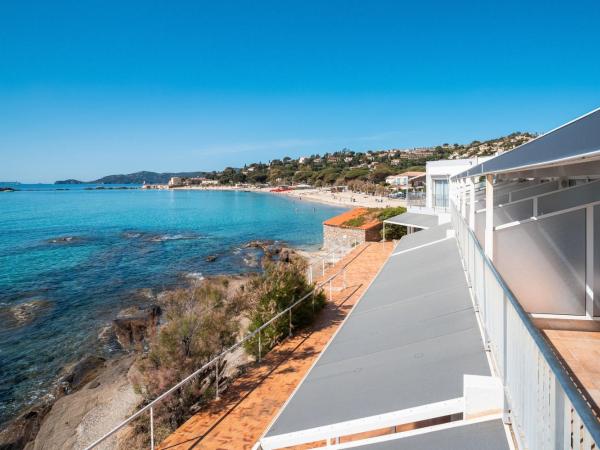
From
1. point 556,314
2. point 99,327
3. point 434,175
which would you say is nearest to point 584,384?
point 556,314

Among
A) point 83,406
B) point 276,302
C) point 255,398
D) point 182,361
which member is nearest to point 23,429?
point 83,406

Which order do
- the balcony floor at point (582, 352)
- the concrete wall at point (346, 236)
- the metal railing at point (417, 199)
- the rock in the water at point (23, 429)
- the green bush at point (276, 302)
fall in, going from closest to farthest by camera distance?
the balcony floor at point (582, 352) → the rock in the water at point (23, 429) → the green bush at point (276, 302) → the metal railing at point (417, 199) → the concrete wall at point (346, 236)

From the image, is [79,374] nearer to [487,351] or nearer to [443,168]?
[487,351]

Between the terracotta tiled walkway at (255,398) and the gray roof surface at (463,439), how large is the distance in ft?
14.6

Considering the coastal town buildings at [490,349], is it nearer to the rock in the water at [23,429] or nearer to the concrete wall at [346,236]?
the rock in the water at [23,429]

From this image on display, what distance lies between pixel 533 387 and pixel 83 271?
110 feet

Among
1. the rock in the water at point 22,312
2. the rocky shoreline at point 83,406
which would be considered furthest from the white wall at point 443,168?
the rock in the water at point 22,312

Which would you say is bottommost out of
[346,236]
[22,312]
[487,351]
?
[22,312]

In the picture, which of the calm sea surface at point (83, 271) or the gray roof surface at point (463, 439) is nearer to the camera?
the gray roof surface at point (463, 439)

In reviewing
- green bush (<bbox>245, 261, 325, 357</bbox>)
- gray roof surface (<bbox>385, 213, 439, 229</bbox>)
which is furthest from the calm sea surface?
gray roof surface (<bbox>385, 213, 439, 229</bbox>)

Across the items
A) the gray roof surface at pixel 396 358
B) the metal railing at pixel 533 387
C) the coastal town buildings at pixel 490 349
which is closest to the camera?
the metal railing at pixel 533 387

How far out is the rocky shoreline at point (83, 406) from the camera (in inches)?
416

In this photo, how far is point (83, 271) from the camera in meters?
30.1

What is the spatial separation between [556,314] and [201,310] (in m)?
9.15
